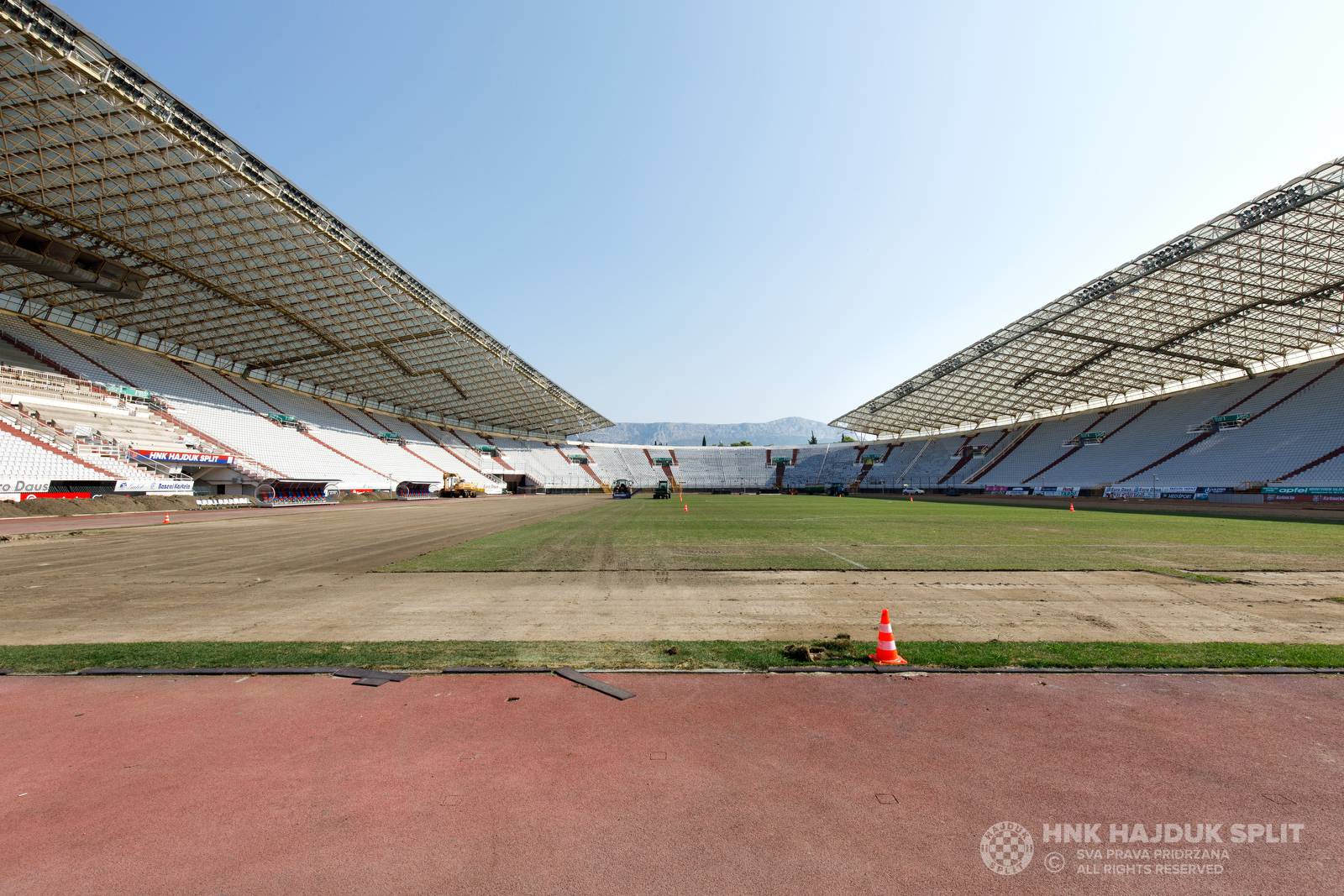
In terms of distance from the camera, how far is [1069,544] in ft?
52.9

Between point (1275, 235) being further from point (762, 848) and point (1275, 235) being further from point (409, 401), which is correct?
point (409, 401)

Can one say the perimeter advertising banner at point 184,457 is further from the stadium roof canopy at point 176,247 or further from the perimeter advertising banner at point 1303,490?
the perimeter advertising banner at point 1303,490

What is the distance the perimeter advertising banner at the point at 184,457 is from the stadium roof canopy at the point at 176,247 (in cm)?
1087

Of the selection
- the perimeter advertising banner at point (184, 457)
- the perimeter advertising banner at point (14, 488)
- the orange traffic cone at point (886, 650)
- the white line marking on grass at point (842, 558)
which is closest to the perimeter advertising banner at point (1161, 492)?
the white line marking on grass at point (842, 558)

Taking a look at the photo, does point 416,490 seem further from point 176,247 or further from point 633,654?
point 633,654

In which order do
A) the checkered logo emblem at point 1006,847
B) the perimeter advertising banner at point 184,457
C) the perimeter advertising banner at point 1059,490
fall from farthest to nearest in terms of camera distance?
the perimeter advertising banner at point 1059,490, the perimeter advertising banner at point 184,457, the checkered logo emblem at point 1006,847

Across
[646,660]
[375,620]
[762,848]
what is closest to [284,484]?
[375,620]

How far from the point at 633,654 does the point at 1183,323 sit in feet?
181

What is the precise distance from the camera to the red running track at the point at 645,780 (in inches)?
108

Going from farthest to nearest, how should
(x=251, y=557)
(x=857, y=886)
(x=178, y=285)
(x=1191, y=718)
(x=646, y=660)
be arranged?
1. (x=178, y=285)
2. (x=251, y=557)
3. (x=646, y=660)
4. (x=1191, y=718)
5. (x=857, y=886)

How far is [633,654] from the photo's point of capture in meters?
6.20

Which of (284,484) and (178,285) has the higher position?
(178,285)

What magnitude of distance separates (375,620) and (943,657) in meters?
7.46

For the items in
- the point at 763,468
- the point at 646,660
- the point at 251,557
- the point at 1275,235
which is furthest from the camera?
the point at 763,468
